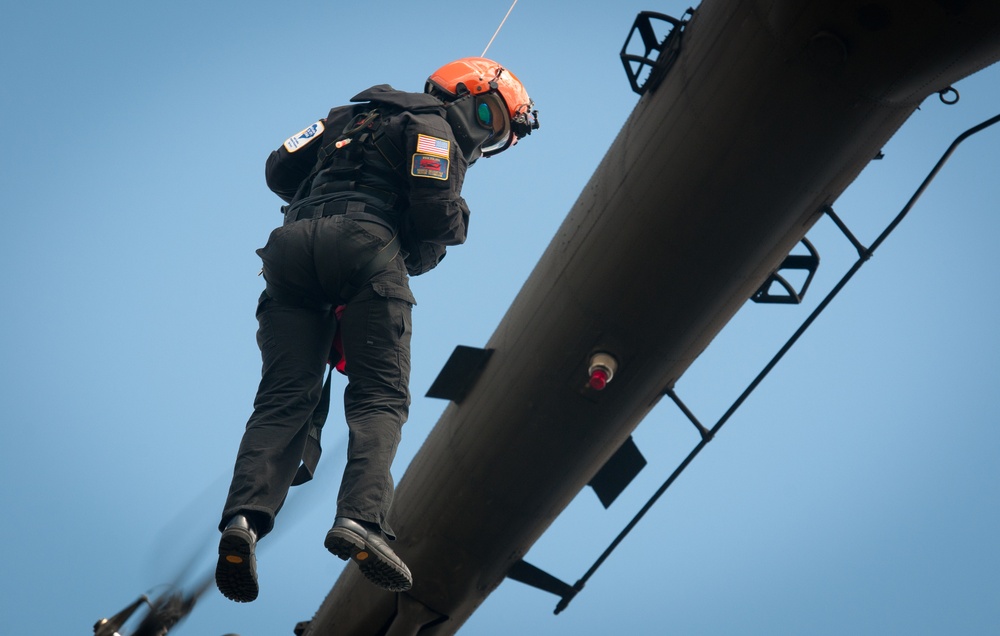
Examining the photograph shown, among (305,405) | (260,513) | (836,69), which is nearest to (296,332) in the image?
(305,405)

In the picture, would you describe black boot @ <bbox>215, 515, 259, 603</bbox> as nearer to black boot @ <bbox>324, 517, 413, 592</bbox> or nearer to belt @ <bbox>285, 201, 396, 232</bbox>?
black boot @ <bbox>324, 517, 413, 592</bbox>

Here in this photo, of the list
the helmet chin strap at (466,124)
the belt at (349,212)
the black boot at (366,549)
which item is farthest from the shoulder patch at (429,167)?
the black boot at (366,549)

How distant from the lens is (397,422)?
6.17 m

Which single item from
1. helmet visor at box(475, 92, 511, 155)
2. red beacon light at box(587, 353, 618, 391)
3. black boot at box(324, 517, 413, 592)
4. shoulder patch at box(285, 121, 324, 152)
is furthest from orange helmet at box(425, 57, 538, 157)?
black boot at box(324, 517, 413, 592)

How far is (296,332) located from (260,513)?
1.06 metres

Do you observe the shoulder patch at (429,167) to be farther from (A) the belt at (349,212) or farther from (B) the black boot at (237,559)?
(B) the black boot at (237,559)

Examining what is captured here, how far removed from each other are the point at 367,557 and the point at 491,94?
3176 millimetres

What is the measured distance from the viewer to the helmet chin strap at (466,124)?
7312 mm

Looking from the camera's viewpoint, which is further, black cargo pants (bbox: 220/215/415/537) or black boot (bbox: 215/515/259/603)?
black cargo pants (bbox: 220/215/415/537)

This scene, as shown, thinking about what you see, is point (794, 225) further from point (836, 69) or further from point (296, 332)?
point (296, 332)

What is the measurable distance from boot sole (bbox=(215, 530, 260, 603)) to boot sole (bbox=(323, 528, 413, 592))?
424mm

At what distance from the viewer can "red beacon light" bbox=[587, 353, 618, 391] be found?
22.2 feet

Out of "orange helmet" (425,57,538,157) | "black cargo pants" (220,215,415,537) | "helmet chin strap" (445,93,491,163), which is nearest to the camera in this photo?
"black cargo pants" (220,215,415,537)

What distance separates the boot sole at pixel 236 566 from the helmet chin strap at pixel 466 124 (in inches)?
112
